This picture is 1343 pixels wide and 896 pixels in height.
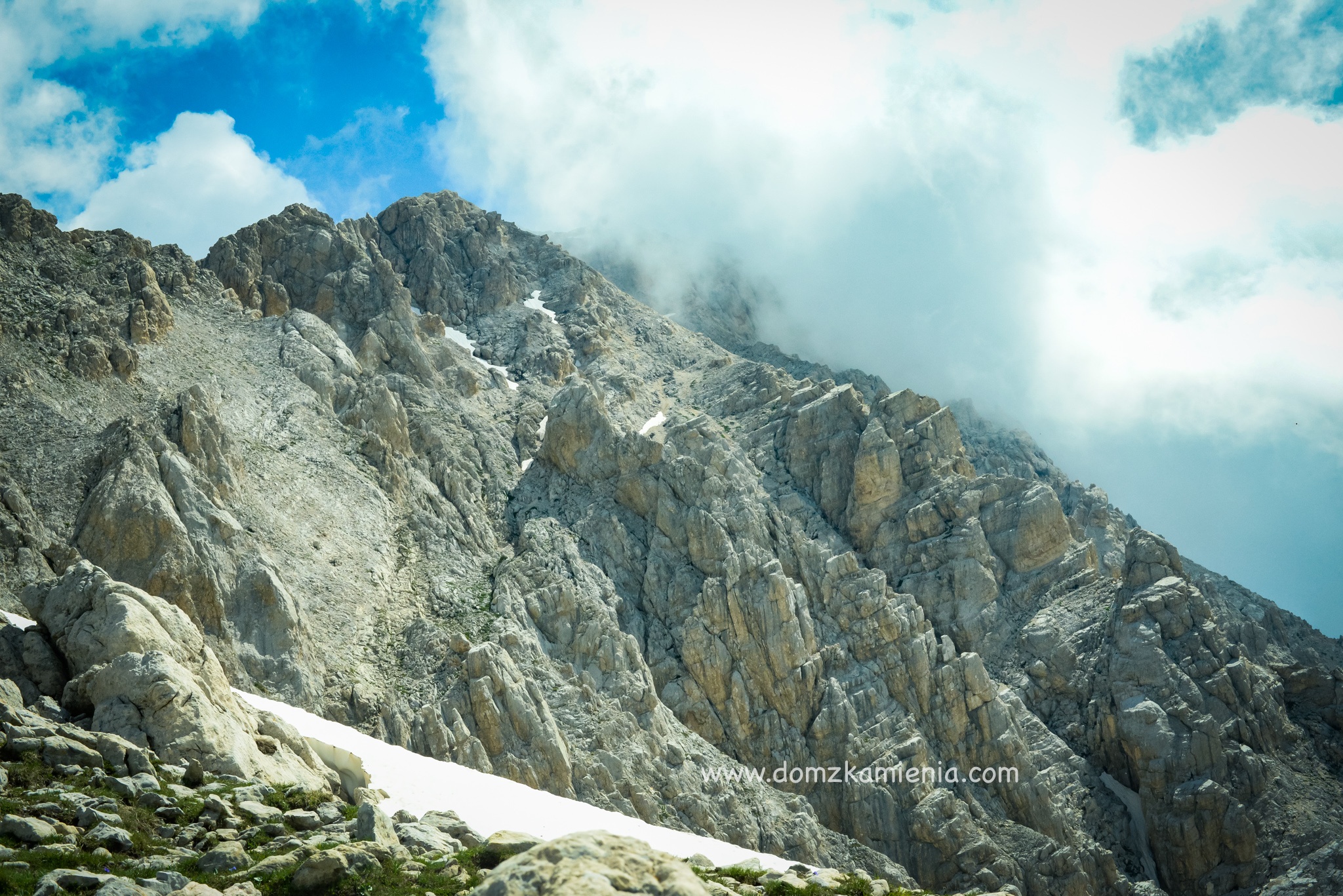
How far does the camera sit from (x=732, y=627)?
74.4 metres

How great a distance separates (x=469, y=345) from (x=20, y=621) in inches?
2849

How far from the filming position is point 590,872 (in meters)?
13.5

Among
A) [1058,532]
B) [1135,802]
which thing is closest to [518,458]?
[1058,532]

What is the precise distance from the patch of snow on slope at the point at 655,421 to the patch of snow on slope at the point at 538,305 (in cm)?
1912

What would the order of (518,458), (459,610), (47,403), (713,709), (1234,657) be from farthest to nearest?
(518,458), (1234,657), (713,709), (459,610), (47,403)

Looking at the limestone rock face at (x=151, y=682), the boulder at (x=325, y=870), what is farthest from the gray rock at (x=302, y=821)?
the limestone rock face at (x=151, y=682)

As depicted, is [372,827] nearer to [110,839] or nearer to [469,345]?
[110,839]

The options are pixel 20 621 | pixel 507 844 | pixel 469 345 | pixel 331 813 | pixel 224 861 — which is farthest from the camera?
pixel 469 345

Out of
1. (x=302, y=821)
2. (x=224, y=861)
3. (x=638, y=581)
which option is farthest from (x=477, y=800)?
(x=638, y=581)

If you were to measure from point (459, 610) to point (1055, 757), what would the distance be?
4554 cm

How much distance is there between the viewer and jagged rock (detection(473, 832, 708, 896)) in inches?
520

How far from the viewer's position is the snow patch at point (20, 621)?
31.7 meters

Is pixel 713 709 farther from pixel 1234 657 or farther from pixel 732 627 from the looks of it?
pixel 1234 657

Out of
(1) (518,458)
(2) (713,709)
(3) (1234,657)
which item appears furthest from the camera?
(1) (518,458)
